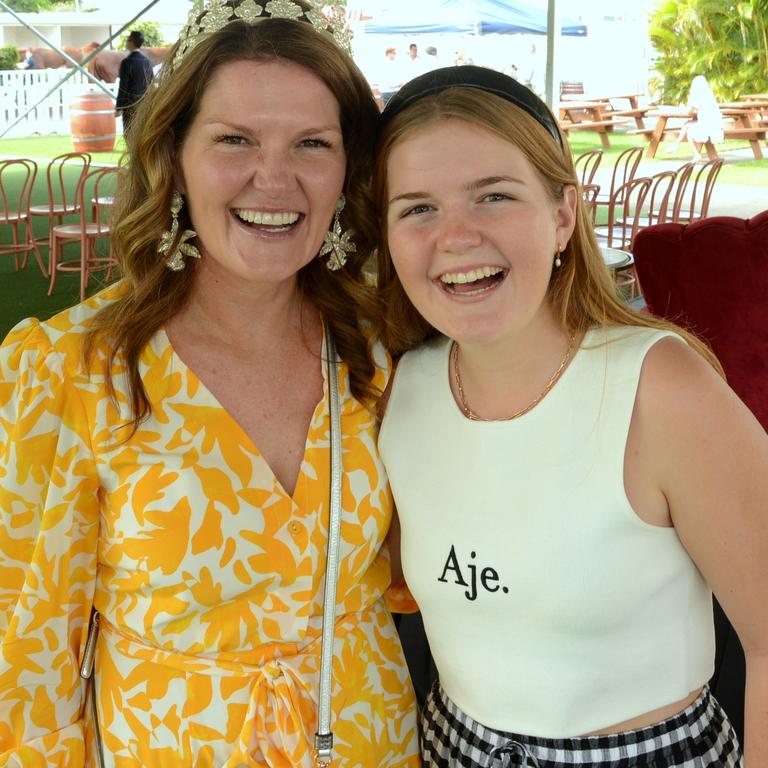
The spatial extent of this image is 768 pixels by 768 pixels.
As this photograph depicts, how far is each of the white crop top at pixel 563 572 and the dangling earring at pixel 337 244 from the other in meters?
0.44

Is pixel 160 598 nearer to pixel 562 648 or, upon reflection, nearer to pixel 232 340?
pixel 232 340

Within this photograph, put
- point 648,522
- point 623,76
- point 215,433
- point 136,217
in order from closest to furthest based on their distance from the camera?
1. point 648,522
2. point 215,433
3. point 136,217
4. point 623,76

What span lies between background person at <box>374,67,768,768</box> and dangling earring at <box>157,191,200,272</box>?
0.35m

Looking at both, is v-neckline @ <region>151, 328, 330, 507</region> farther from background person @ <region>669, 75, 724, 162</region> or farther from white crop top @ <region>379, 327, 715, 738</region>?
background person @ <region>669, 75, 724, 162</region>

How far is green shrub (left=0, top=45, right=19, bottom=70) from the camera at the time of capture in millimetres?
22547

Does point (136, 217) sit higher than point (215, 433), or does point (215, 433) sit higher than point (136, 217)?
point (136, 217)

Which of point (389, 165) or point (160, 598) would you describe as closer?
point (160, 598)

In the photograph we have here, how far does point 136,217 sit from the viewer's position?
1.71 metres

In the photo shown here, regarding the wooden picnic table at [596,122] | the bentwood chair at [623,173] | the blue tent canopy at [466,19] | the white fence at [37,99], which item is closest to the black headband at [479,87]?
the bentwood chair at [623,173]

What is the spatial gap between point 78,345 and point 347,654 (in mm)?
645

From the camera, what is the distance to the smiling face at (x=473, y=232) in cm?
149

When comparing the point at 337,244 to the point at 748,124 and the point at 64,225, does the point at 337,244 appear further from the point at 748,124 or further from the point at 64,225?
the point at 748,124

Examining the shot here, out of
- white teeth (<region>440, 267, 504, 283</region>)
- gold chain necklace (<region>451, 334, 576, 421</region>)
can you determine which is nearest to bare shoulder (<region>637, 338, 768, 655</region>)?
gold chain necklace (<region>451, 334, 576, 421</region>)

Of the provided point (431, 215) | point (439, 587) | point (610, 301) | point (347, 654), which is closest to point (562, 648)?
point (439, 587)
